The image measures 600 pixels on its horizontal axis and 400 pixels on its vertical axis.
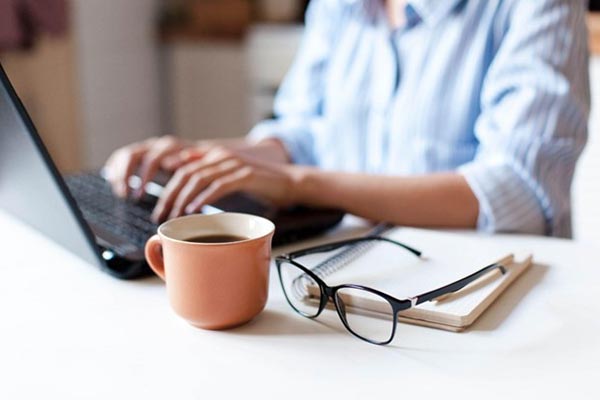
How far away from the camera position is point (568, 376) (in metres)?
0.61

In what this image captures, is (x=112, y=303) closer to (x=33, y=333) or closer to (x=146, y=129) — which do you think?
A: (x=33, y=333)

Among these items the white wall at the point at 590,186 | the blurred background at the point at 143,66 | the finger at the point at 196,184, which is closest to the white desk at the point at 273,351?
the finger at the point at 196,184

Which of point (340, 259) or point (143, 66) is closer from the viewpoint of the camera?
point (340, 259)

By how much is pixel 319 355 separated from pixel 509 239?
1.36 ft

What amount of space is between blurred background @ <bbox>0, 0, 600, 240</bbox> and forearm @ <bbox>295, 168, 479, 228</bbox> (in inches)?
64.9

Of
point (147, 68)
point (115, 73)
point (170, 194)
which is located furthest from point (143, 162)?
point (147, 68)

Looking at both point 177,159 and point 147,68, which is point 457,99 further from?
point 147,68

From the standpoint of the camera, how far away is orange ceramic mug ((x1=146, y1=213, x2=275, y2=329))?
67cm

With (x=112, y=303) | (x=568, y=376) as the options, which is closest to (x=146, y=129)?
(x=112, y=303)

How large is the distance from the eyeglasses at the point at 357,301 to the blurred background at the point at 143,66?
189cm

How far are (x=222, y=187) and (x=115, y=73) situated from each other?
217cm

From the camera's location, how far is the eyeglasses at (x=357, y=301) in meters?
0.68

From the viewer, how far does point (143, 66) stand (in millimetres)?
3100

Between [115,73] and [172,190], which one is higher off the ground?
[172,190]
